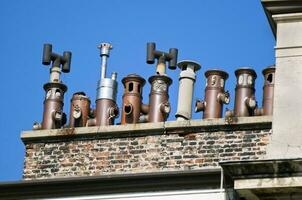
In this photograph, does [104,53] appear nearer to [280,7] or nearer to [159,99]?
[159,99]

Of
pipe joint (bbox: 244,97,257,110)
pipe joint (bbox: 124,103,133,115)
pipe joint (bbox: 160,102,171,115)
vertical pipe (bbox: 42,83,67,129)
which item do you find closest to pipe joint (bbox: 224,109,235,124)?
pipe joint (bbox: 244,97,257,110)

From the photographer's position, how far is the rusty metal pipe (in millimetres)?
32188

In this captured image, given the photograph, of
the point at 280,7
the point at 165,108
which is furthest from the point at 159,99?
the point at 280,7

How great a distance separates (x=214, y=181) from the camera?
82.9 feet

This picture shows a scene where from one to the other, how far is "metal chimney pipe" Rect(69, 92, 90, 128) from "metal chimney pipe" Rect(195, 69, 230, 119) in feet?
7.52

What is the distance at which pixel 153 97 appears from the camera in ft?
107

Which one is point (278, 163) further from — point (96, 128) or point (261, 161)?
point (96, 128)

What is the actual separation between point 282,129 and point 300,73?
85 cm

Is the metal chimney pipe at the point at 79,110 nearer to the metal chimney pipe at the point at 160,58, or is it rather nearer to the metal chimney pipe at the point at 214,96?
the metal chimney pipe at the point at 160,58

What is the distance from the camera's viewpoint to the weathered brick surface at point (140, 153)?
101ft

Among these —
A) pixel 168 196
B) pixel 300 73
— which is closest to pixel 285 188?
pixel 300 73

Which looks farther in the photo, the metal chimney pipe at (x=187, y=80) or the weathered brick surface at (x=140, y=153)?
the metal chimney pipe at (x=187, y=80)

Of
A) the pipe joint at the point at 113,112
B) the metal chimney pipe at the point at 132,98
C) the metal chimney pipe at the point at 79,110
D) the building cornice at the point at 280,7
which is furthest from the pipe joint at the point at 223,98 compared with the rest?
the building cornice at the point at 280,7

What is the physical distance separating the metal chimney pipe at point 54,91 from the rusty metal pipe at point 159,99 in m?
1.83
